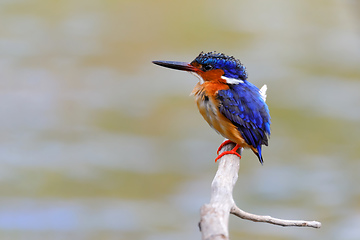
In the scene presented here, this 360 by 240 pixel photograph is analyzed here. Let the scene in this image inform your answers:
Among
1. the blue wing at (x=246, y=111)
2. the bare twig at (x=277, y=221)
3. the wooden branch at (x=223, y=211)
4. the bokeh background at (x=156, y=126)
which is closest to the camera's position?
the wooden branch at (x=223, y=211)

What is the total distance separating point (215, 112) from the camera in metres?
3.08

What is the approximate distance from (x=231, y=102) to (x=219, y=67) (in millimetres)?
171

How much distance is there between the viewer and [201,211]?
6.05 feet

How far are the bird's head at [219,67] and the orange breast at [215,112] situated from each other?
4 cm

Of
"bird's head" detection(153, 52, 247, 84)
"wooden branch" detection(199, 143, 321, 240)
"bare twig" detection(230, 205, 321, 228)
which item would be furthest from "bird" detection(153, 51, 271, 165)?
"bare twig" detection(230, 205, 321, 228)

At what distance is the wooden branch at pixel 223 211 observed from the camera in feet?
5.61

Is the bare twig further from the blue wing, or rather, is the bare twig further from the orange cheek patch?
the orange cheek patch

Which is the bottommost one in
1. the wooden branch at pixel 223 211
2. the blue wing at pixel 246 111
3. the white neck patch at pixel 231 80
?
the wooden branch at pixel 223 211

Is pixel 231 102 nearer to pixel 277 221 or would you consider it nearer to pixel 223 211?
pixel 277 221

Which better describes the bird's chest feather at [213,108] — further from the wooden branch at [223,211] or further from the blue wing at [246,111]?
the wooden branch at [223,211]

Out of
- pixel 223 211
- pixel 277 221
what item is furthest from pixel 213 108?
pixel 223 211

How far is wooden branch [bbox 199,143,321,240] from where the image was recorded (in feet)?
5.61

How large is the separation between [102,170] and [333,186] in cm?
220

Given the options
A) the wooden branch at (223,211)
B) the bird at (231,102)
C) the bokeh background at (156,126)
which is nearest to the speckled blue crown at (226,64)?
the bird at (231,102)
